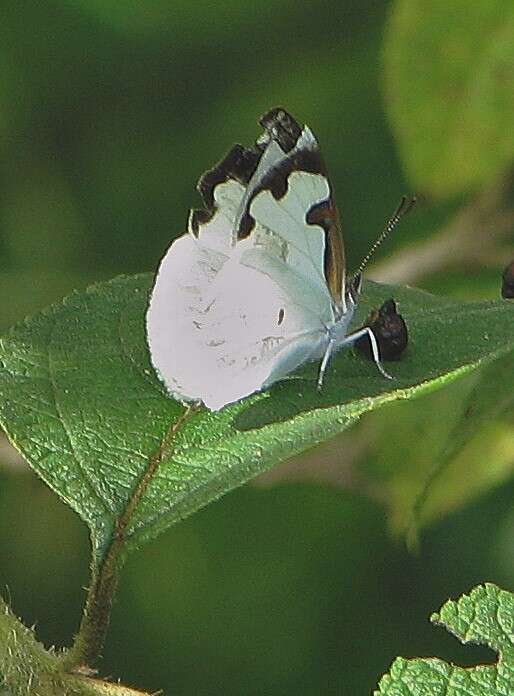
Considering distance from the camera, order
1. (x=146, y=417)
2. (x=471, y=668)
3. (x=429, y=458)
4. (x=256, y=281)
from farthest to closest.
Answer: (x=429, y=458) < (x=256, y=281) < (x=146, y=417) < (x=471, y=668)

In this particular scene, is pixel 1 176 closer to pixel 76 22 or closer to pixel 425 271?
pixel 76 22

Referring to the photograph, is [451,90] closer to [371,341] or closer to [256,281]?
[256,281]

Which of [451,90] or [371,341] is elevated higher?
[451,90]

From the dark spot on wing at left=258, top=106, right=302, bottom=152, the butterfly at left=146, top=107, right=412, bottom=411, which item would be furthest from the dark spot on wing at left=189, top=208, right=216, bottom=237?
the dark spot on wing at left=258, top=106, right=302, bottom=152

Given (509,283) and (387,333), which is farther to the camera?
(509,283)

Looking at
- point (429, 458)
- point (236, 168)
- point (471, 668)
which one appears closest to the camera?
point (471, 668)

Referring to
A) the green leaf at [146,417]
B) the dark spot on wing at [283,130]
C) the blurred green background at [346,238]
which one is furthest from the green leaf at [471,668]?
the blurred green background at [346,238]

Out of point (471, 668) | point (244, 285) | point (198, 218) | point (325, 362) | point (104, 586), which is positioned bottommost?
point (471, 668)

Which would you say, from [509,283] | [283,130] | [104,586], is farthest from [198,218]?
[104,586]

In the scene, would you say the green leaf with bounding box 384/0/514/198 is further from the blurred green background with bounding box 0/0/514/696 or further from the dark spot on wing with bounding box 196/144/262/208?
the dark spot on wing with bounding box 196/144/262/208
